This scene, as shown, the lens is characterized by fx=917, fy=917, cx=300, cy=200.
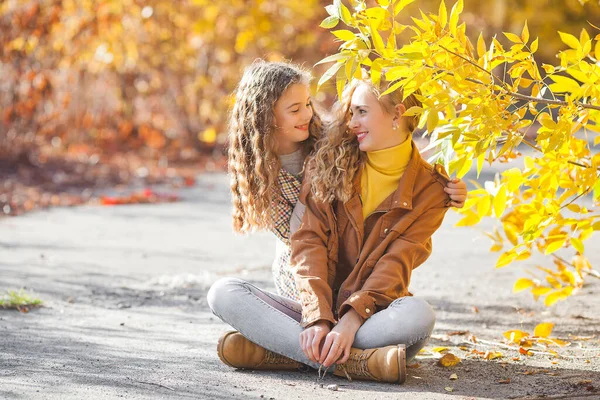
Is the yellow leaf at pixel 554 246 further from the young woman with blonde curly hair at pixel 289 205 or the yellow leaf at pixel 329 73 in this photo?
the yellow leaf at pixel 329 73

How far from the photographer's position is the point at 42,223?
7414mm

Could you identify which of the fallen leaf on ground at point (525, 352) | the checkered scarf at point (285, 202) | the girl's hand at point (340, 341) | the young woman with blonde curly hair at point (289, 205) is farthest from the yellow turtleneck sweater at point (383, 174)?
the fallen leaf on ground at point (525, 352)

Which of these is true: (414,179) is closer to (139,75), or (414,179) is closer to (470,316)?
(470,316)

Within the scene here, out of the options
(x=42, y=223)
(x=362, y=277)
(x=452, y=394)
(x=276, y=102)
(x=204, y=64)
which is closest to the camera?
(x=452, y=394)

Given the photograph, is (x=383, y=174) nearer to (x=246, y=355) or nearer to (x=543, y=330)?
(x=246, y=355)

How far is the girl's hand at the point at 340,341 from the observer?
3150 mm

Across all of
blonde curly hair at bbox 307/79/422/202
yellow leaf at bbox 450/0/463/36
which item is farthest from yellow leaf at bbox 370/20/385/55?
blonde curly hair at bbox 307/79/422/202

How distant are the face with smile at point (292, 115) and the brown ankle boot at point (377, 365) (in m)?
0.92

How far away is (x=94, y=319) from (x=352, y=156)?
162cm

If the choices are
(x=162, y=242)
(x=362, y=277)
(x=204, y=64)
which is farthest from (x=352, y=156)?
(x=204, y=64)

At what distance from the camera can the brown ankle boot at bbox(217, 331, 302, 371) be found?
131 inches

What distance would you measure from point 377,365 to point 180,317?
5.19 ft

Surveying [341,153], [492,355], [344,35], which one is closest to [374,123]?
[341,153]

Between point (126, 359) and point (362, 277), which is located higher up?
point (362, 277)
